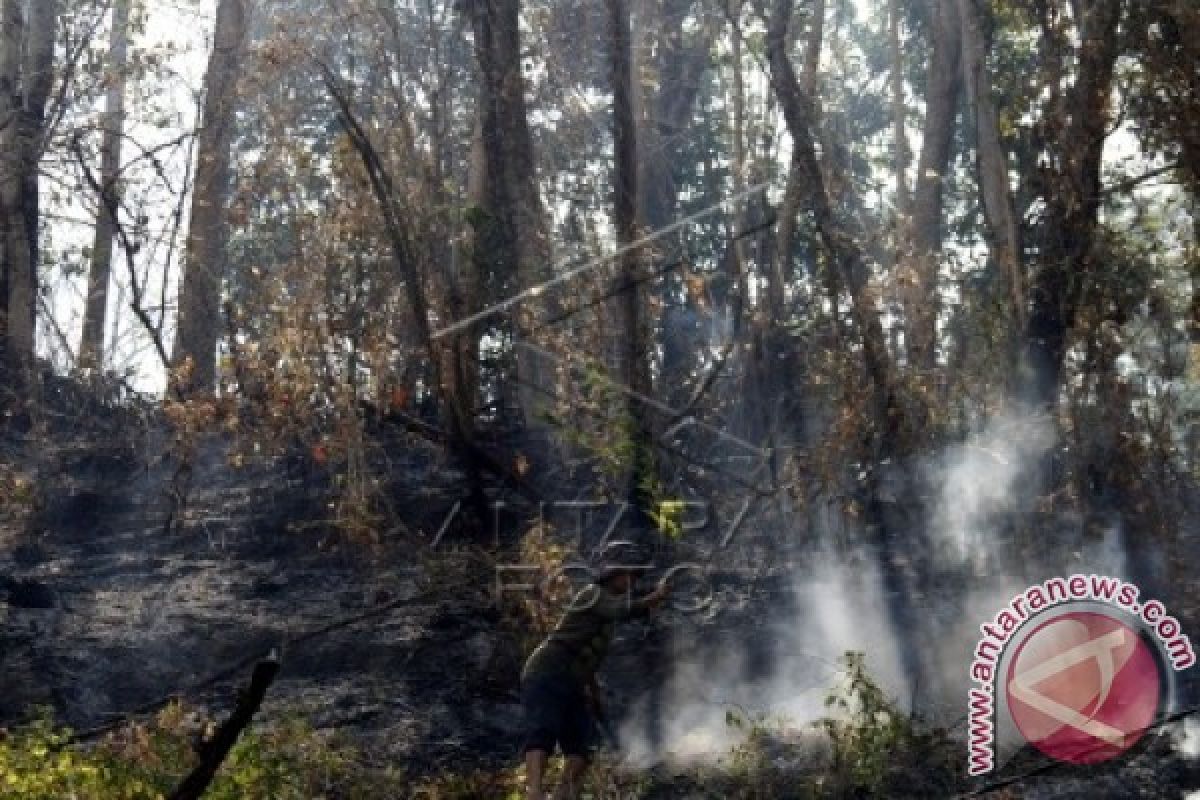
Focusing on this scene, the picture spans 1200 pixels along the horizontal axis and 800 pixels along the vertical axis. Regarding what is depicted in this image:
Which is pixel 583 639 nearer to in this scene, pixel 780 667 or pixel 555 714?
pixel 555 714

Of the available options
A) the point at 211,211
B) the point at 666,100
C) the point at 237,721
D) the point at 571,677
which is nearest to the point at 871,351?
the point at 571,677

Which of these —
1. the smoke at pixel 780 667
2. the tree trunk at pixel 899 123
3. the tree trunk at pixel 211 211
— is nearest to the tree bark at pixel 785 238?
the smoke at pixel 780 667

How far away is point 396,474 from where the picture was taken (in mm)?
14836

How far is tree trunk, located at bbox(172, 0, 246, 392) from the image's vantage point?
56.4 ft

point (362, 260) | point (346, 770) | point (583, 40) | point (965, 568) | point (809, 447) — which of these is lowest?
point (346, 770)

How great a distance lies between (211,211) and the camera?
1955 centimetres

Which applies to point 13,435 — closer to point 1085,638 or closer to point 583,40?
point 583,40

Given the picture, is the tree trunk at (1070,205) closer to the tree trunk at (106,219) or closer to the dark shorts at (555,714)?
the dark shorts at (555,714)

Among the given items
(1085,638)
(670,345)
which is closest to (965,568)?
(1085,638)

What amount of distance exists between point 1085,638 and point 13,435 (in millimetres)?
11457

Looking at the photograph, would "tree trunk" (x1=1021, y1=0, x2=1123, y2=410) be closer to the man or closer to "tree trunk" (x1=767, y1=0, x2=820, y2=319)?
"tree trunk" (x1=767, y1=0, x2=820, y2=319)

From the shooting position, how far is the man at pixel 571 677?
8.85 meters

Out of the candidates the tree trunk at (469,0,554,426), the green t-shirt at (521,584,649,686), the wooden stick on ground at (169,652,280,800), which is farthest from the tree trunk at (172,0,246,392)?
the wooden stick on ground at (169,652,280,800)

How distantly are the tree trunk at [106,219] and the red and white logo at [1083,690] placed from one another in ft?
29.1
